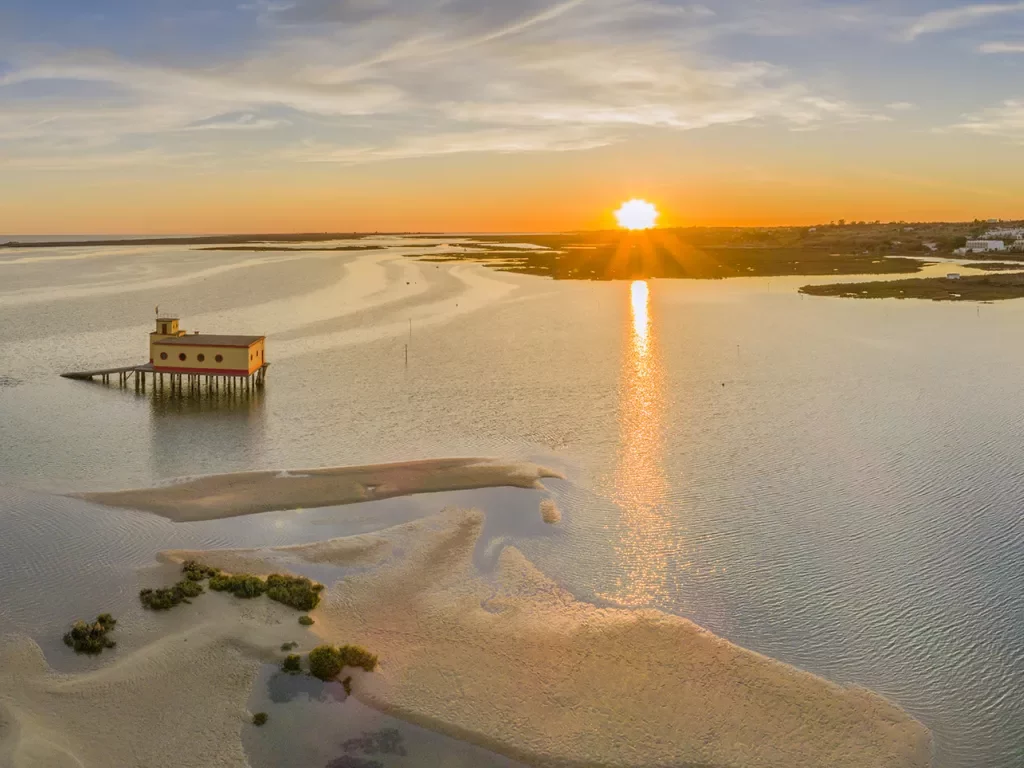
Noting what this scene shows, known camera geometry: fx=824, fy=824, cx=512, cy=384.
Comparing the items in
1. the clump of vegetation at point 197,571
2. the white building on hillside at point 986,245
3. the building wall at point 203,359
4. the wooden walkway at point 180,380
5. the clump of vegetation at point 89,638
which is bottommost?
the clump of vegetation at point 89,638

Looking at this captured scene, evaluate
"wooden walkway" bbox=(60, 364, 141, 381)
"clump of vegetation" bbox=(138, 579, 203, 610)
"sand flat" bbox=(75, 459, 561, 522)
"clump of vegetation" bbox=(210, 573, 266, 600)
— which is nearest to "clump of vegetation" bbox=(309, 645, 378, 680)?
"clump of vegetation" bbox=(210, 573, 266, 600)

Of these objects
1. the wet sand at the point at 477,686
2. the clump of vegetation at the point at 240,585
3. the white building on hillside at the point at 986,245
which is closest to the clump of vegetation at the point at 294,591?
the clump of vegetation at the point at 240,585

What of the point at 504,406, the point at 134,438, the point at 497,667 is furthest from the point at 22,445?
the point at 497,667

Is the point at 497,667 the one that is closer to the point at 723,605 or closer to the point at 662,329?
the point at 723,605

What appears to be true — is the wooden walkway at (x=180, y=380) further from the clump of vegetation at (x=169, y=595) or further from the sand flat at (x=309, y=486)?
the clump of vegetation at (x=169, y=595)

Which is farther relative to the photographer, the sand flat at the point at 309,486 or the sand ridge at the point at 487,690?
the sand flat at the point at 309,486

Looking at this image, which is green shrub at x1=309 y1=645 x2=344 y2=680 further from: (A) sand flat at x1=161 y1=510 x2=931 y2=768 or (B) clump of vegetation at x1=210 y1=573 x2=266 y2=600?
(B) clump of vegetation at x1=210 y1=573 x2=266 y2=600

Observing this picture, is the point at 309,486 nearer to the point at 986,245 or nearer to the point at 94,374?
the point at 94,374

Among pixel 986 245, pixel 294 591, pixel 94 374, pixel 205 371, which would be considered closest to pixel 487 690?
pixel 294 591

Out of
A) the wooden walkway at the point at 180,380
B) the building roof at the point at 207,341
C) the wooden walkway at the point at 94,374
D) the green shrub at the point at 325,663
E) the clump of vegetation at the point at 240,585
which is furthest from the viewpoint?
the wooden walkway at the point at 94,374
